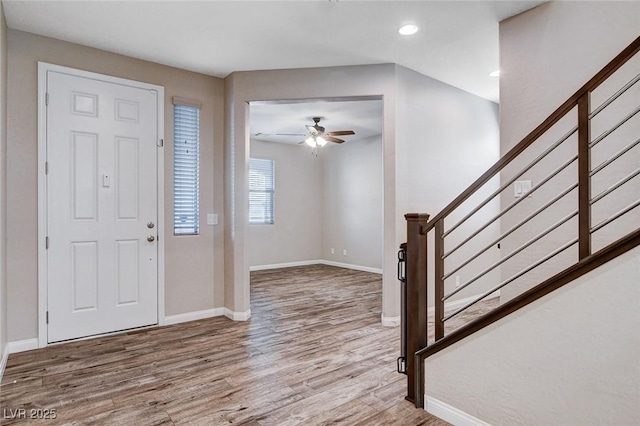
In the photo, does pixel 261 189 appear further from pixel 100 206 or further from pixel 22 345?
pixel 22 345

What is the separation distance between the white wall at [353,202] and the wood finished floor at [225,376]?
3.47m

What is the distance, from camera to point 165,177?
12.9 ft

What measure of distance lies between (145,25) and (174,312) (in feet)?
9.30

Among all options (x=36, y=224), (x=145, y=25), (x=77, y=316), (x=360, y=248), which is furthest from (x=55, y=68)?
(x=360, y=248)

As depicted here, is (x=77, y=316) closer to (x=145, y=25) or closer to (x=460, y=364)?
(x=145, y=25)

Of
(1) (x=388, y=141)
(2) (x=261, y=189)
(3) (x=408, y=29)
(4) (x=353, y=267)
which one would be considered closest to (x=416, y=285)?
(1) (x=388, y=141)

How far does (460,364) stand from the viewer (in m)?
2.01

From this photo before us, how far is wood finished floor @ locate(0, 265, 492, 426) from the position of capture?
2.20m

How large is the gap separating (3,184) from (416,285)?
10.9ft

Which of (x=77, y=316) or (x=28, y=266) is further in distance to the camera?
(x=77, y=316)

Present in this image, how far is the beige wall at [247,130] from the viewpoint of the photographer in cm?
395

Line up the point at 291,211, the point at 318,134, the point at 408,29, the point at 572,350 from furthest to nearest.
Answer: the point at 291,211 < the point at 318,134 < the point at 408,29 < the point at 572,350

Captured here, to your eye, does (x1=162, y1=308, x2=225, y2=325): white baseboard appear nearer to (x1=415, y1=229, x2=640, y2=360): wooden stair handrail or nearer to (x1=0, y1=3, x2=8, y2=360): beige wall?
(x1=0, y1=3, x2=8, y2=360): beige wall

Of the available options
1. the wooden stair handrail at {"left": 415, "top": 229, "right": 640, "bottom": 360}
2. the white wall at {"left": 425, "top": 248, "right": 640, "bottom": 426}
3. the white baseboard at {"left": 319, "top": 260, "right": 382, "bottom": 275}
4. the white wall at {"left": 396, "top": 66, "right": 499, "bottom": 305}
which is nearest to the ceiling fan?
the white wall at {"left": 396, "top": 66, "right": 499, "bottom": 305}
